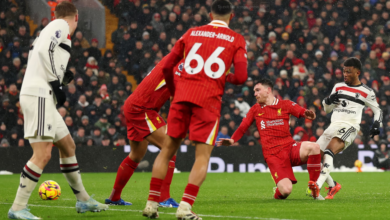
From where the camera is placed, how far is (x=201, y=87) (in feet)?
16.6

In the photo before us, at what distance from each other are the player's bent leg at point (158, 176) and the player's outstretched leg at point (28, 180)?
1.05 metres

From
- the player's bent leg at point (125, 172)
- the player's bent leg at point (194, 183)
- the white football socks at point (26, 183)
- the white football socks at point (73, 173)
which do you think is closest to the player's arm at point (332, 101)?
the player's bent leg at point (125, 172)

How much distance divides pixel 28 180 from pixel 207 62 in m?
1.99

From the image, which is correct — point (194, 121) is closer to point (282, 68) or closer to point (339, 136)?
point (339, 136)

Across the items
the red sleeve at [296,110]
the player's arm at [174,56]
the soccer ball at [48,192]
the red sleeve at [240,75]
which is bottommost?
the soccer ball at [48,192]

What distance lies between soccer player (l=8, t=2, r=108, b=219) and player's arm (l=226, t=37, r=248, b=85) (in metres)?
1.63

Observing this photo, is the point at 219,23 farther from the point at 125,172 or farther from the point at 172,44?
the point at 172,44

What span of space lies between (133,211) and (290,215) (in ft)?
5.39

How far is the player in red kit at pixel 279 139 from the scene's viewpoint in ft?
25.1

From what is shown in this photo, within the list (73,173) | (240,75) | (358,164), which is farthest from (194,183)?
(358,164)

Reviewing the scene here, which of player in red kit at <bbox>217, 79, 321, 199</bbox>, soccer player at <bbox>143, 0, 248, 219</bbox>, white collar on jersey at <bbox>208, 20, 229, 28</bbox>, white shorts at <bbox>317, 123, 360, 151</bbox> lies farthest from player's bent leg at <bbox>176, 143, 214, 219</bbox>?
white shorts at <bbox>317, 123, 360, 151</bbox>

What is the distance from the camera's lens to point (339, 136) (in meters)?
8.18

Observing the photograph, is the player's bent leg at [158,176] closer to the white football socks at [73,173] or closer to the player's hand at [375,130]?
the white football socks at [73,173]

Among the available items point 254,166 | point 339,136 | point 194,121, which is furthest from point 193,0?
point 194,121
